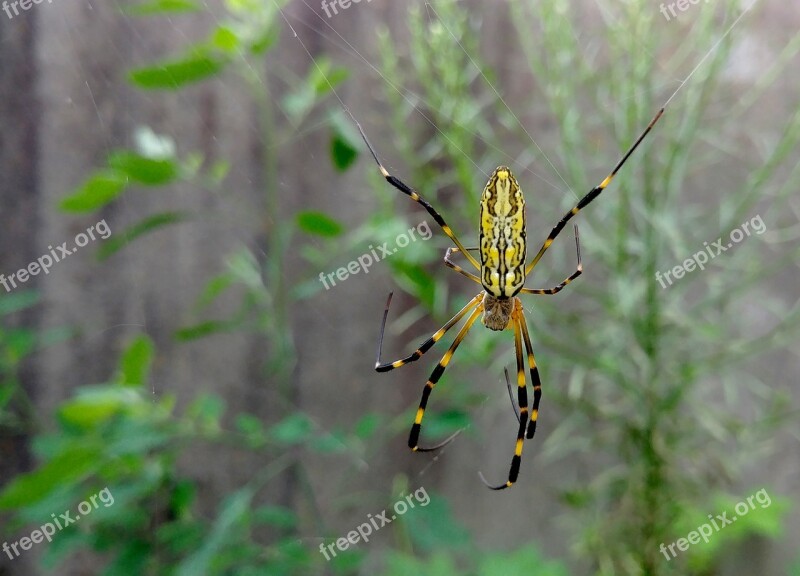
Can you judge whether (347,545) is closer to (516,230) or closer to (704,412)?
(704,412)

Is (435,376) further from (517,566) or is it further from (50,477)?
(50,477)

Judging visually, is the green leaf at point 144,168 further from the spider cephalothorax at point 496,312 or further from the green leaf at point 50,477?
the spider cephalothorax at point 496,312

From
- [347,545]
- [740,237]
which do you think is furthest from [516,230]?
[347,545]

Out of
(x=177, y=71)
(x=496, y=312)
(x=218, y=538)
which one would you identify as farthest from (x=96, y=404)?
(x=496, y=312)

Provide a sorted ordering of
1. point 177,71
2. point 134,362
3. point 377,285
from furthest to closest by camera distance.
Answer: point 377,285 → point 134,362 → point 177,71

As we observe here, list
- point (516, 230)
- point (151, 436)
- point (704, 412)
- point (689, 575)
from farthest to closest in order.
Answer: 1. point (689, 575)
2. point (704, 412)
3. point (151, 436)
4. point (516, 230)
